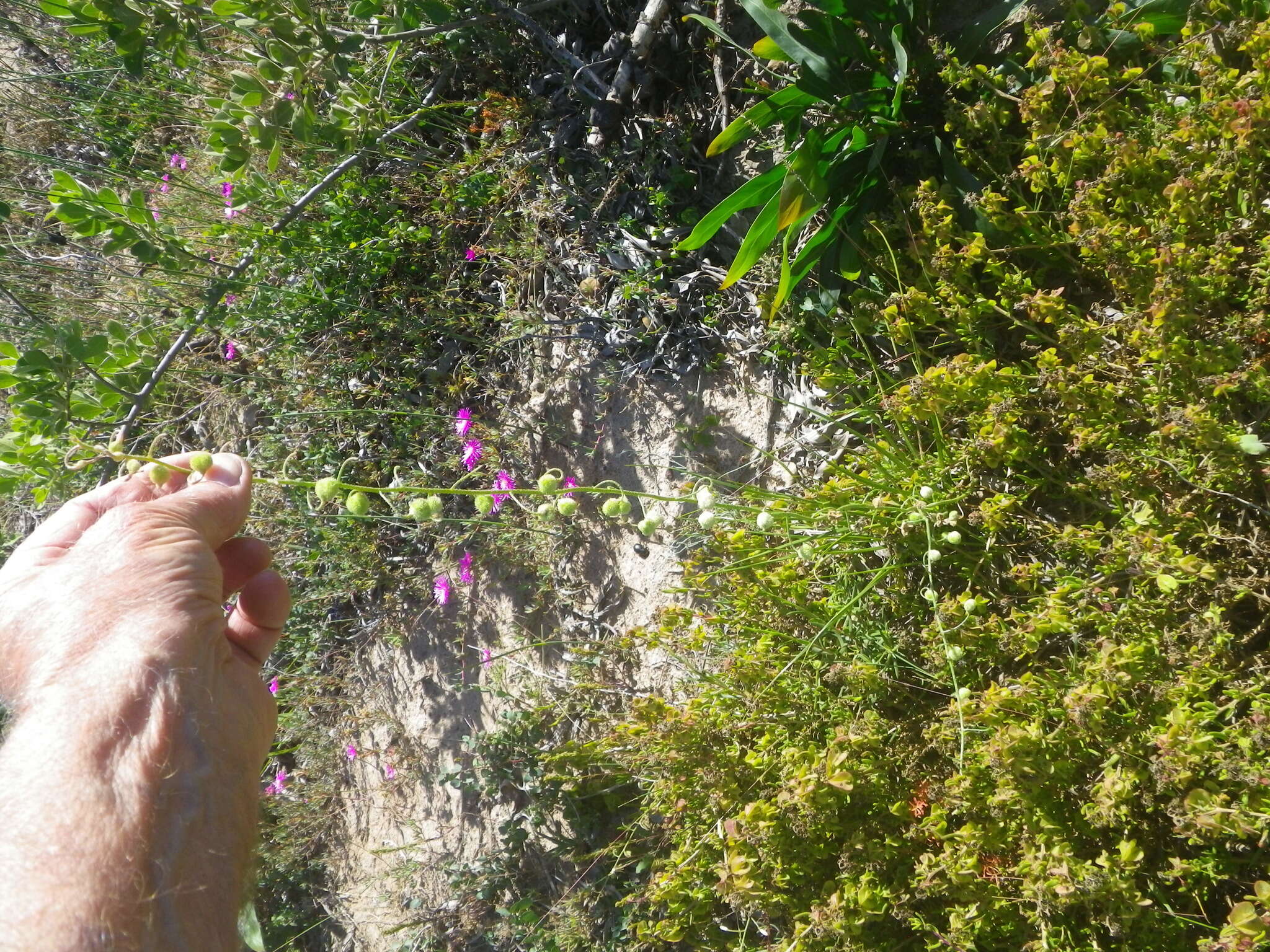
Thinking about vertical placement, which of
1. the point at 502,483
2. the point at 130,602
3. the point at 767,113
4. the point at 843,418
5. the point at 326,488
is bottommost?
the point at 502,483

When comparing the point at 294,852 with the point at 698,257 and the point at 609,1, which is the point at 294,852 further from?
the point at 609,1

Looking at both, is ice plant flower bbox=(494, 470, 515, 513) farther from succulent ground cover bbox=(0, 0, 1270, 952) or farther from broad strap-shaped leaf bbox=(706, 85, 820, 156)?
broad strap-shaped leaf bbox=(706, 85, 820, 156)

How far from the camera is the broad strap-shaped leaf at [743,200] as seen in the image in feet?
6.69

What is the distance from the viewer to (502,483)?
2830 millimetres

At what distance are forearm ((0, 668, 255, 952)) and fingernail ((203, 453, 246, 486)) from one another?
0.41 meters

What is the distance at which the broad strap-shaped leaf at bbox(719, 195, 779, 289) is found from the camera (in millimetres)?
2012

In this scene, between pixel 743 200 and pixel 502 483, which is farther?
pixel 502 483

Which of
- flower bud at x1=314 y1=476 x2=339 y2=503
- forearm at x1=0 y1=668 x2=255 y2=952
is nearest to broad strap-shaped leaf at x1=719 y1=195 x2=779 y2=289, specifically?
flower bud at x1=314 y1=476 x2=339 y2=503

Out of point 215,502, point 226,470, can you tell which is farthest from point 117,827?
point 226,470

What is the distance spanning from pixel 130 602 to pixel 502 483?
4.81ft

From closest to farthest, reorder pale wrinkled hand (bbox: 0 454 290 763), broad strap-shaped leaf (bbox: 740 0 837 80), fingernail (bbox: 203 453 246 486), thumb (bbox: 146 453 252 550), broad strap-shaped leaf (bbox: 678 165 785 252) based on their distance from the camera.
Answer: pale wrinkled hand (bbox: 0 454 290 763) < thumb (bbox: 146 453 252 550) < fingernail (bbox: 203 453 246 486) < broad strap-shaped leaf (bbox: 740 0 837 80) < broad strap-shaped leaf (bbox: 678 165 785 252)

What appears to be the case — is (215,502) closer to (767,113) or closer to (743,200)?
(743,200)

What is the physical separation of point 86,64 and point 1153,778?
4.46 metres

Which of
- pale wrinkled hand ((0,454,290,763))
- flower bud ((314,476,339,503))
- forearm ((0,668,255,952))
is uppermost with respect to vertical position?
flower bud ((314,476,339,503))
